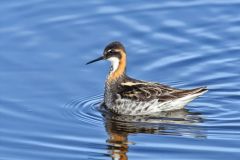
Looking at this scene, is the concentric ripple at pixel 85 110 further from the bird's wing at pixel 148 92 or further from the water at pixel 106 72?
the bird's wing at pixel 148 92

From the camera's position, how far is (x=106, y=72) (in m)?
21.8

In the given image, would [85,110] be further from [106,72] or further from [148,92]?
[106,72]

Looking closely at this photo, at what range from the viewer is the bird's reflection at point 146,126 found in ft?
58.5

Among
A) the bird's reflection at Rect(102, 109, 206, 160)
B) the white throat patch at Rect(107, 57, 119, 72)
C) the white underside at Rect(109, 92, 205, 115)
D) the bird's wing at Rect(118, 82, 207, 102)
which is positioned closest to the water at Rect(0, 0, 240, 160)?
the bird's reflection at Rect(102, 109, 206, 160)

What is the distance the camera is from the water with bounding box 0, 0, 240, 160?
17.6m

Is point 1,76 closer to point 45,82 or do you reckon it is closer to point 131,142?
point 45,82

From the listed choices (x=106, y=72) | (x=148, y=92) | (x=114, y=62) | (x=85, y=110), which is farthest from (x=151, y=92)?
(x=106, y=72)

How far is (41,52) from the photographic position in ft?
73.3

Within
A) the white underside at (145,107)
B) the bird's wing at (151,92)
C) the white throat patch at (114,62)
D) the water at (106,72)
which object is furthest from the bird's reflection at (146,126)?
the white throat patch at (114,62)

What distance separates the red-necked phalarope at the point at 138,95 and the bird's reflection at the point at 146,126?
8.6 inches

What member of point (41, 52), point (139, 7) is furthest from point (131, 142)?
point (139, 7)

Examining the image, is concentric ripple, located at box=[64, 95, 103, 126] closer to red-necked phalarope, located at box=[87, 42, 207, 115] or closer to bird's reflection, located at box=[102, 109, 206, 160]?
bird's reflection, located at box=[102, 109, 206, 160]

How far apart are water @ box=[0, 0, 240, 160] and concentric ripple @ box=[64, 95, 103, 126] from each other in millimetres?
25

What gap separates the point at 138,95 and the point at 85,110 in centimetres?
128
